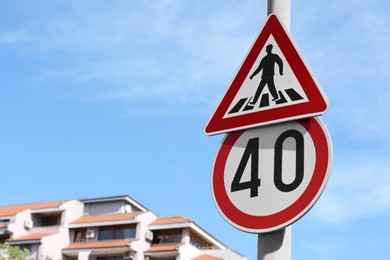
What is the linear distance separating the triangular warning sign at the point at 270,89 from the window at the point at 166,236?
55.2 m

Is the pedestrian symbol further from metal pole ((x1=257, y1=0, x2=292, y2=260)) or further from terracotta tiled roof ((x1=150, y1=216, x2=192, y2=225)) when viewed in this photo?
terracotta tiled roof ((x1=150, y1=216, x2=192, y2=225))

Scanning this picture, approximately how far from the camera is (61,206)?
60.8m

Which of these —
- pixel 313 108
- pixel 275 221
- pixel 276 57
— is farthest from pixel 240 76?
pixel 275 221

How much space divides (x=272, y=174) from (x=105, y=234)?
57.5 metres

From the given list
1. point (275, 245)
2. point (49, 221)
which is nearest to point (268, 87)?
point (275, 245)

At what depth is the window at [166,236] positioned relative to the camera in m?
58.8

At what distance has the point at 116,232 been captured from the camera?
59656mm

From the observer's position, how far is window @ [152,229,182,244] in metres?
58.8

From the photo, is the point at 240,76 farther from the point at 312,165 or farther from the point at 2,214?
the point at 2,214

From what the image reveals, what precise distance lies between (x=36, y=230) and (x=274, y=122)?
2315 inches

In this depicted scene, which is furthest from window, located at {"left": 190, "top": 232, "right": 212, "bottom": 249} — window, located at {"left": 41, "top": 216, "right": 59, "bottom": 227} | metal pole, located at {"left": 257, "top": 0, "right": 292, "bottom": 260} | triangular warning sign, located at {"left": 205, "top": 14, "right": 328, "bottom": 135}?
metal pole, located at {"left": 257, "top": 0, "right": 292, "bottom": 260}

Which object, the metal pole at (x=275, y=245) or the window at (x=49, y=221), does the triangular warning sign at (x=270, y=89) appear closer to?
the metal pole at (x=275, y=245)

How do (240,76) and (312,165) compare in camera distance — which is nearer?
(312,165)

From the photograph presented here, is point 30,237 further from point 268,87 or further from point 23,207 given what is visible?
point 268,87
